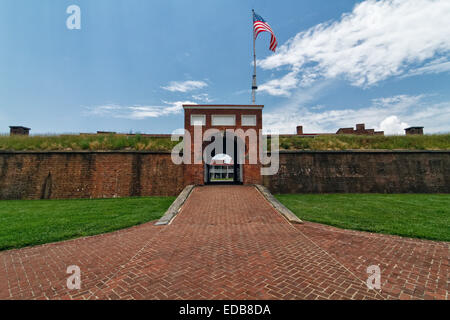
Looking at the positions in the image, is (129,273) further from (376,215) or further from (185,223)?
(376,215)

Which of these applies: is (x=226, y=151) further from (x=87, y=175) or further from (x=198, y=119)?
(x=87, y=175)

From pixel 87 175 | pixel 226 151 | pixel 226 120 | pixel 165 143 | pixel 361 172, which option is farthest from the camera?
pixel 226 151

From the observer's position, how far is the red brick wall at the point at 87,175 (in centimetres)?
1440

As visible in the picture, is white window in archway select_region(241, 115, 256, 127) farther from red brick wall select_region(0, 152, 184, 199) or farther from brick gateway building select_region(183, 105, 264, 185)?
red brick wall select_region(0, 152, 184, 199)

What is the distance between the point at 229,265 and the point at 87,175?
15.2 m

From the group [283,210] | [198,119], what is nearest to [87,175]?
[198,119]

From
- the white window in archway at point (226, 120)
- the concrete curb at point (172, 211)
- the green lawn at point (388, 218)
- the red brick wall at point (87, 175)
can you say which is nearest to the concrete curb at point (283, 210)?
the green lawn at point (388, 218)

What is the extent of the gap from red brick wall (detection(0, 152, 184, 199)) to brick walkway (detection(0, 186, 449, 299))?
334 inches

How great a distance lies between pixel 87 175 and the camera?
14703 mm

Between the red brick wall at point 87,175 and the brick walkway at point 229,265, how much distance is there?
27.8 ft

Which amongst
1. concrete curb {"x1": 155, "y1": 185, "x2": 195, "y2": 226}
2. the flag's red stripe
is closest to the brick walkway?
concrete curb {"x1": 155, "y1": 185, "x2": 195, "y2": 226}
